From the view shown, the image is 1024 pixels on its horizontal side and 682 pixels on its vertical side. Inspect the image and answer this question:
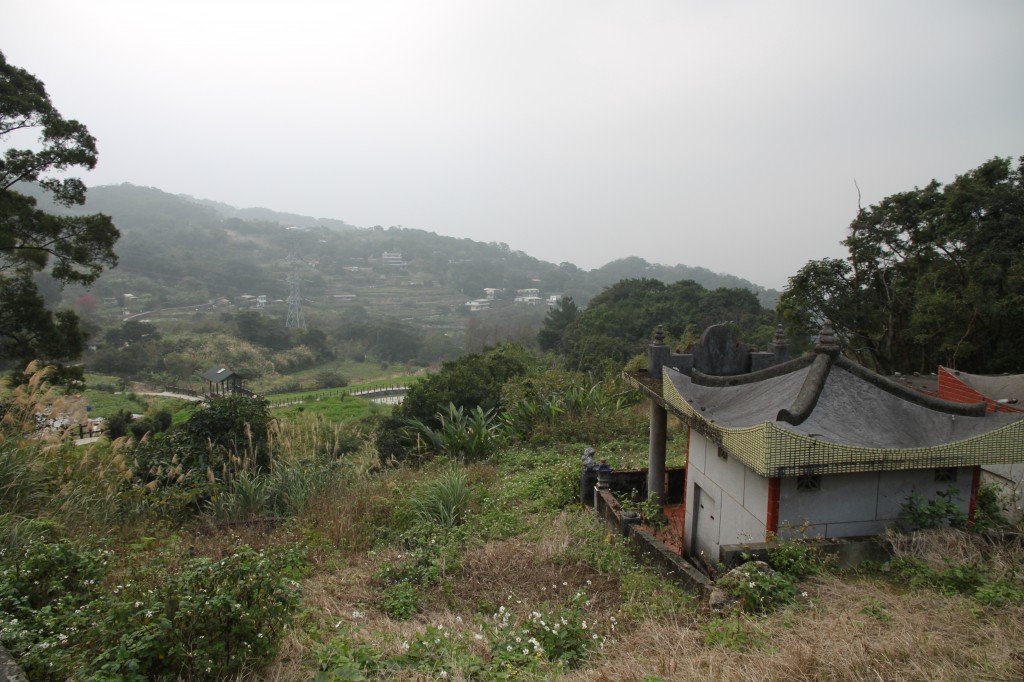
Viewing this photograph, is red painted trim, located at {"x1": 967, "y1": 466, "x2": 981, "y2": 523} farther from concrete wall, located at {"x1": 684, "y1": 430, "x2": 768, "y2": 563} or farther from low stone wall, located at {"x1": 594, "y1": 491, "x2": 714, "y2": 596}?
low stone wall, located at {"x1": 594, "y1": 491, "x2": 714, "y2": 596}

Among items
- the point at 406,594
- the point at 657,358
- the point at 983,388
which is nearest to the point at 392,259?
the point at 657,358

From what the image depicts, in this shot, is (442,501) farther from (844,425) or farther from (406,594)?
(844,425)

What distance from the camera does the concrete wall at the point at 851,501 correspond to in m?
5.02

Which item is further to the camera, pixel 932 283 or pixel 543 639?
pixel 932 283

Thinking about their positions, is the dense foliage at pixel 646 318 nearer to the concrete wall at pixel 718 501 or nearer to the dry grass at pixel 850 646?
the concrete wall at pixel 718 501

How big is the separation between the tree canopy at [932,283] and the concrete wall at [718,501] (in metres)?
12.5

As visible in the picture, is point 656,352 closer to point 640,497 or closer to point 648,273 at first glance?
point 640,497

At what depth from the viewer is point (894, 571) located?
4.61 m

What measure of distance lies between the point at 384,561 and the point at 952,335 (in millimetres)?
16545

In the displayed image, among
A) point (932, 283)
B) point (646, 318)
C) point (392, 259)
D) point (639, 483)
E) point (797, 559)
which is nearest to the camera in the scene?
point (797, 559)

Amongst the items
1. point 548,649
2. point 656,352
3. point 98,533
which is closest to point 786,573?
point 548,649

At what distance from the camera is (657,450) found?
777 centimetres

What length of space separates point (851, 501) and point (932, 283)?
1491 cm

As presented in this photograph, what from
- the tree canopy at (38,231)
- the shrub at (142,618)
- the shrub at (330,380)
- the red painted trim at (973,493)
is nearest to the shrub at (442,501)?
the shrub at (142,618)
